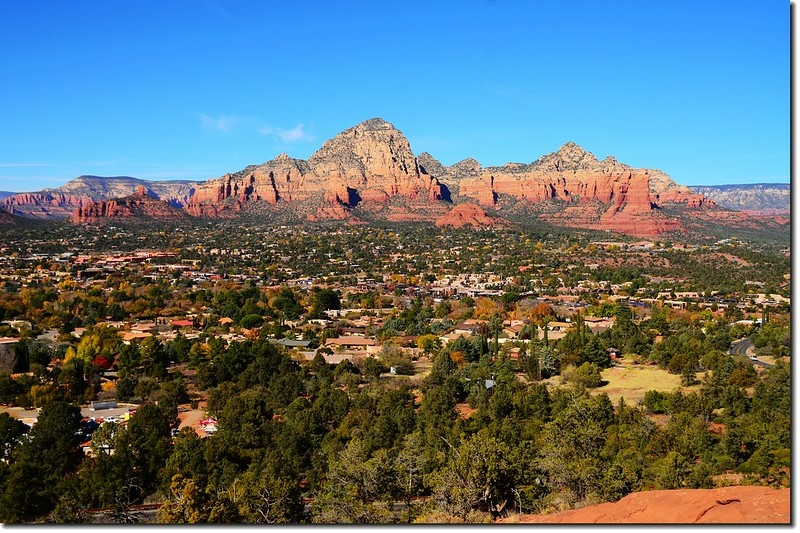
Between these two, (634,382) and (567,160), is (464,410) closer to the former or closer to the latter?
(634,382)

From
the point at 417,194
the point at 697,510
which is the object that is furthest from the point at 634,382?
the point at 417,194

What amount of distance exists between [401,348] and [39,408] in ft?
62.2

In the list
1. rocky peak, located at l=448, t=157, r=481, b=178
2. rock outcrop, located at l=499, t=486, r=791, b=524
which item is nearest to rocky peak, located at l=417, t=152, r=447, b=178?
rocky peak, located at l=448, t=157, r=481, b=178

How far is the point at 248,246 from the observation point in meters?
98.8

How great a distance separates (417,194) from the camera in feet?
463

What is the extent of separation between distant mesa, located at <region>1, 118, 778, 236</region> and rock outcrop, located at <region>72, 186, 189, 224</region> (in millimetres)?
184

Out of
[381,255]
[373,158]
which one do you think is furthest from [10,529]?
[373,158]

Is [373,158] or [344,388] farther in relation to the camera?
[373,158]

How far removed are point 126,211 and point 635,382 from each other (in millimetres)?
119488

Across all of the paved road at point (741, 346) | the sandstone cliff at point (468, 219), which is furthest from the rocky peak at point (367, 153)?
the paved road at point (741, 346)

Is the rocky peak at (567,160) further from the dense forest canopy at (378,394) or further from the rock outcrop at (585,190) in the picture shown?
the dense forest canopy at (378,394)

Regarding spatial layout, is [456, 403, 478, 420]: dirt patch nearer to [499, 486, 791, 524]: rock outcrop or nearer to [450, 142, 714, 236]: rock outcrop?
[499, 486, 791, 524]: rock outcrop

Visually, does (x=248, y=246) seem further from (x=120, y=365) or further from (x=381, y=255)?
(x=120, y=365)

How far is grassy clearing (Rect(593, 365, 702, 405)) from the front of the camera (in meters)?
29.1
